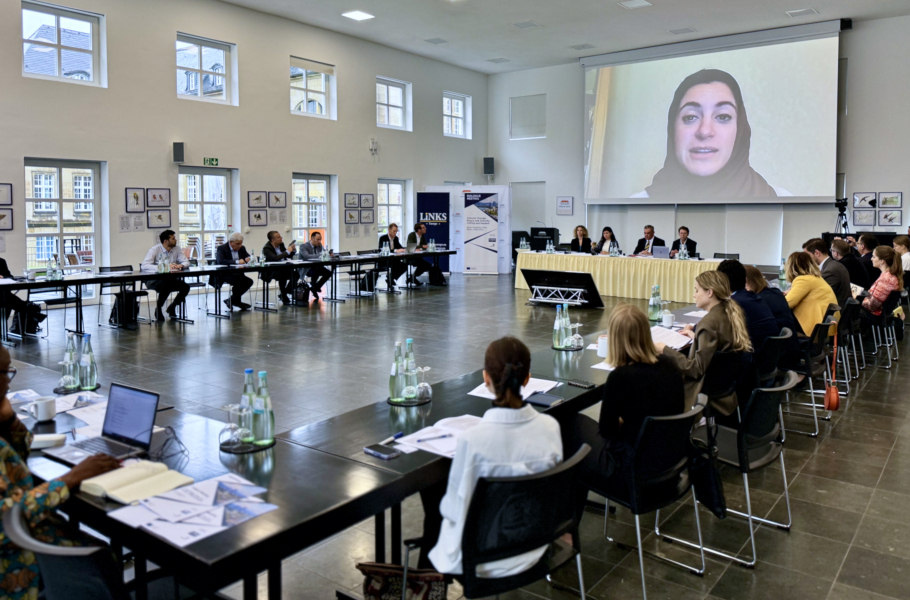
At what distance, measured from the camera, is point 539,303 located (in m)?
11.3

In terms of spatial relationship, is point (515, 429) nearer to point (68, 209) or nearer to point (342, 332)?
point (342, 332)

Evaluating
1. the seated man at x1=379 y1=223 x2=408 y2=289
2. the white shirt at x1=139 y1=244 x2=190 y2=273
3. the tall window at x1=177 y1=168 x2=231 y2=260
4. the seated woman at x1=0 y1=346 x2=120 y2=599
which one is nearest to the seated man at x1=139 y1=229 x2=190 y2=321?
the white shirt at x1=139 y1=244 x2=190 y2=273

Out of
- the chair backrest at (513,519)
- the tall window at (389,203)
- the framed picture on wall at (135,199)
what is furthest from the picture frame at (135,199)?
the chair backrest at (513,519)

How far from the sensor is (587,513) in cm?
358

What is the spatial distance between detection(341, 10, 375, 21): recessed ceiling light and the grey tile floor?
5708mm

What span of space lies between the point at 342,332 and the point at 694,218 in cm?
977

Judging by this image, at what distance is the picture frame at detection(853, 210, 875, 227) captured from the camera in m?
13.3

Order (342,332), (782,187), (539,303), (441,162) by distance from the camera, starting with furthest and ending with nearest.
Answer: (441,162)
(782,187)
(539,303)
(342,332)

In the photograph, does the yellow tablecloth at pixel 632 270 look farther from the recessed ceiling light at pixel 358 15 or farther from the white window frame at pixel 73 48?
the white window frame at pixel 73 48

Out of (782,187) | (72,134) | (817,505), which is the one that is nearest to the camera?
(817,505)

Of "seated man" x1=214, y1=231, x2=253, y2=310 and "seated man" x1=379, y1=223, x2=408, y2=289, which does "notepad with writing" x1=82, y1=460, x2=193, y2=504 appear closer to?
"seated man" x1=214, y1=231, x2=253, y2=310

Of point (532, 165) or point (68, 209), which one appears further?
point (532, 165)

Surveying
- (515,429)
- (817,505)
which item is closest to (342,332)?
(817,505)

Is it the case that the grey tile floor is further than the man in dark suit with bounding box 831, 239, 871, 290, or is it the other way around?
the man in dark suit with bounding box 831, 239, 871, 290
